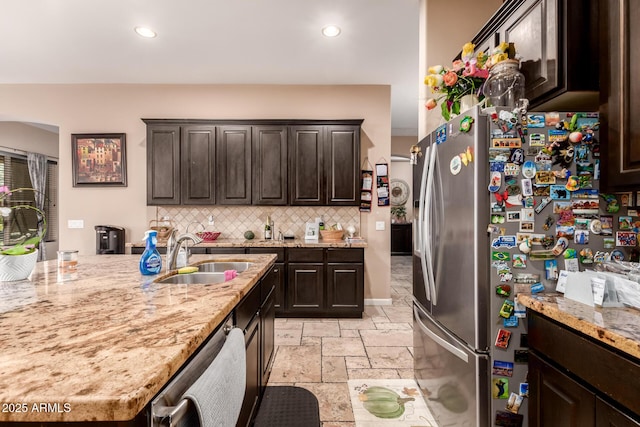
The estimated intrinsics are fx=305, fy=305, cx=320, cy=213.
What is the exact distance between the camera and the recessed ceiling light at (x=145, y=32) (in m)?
3.05

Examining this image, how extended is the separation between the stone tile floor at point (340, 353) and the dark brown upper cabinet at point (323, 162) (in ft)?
5.02

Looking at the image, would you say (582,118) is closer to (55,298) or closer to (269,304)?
(269,304)

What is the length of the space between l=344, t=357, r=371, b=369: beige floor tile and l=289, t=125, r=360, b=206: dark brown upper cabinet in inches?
76.4

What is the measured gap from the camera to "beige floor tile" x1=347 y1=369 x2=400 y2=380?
2.48m

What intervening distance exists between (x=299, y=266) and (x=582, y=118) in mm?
3007

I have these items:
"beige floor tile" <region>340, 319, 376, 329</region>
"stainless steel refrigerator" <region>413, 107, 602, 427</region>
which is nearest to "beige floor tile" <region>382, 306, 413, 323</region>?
"beige floor tile" <region>340, 319, 376, 329</region>

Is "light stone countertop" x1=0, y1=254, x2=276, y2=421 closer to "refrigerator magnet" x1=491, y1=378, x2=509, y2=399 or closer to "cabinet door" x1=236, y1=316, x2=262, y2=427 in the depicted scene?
"cabinet door" x1=236, y1=316, x2=262, y2=427

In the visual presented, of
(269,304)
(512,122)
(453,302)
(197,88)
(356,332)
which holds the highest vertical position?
(197,88)

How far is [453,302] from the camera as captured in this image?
1.66 m

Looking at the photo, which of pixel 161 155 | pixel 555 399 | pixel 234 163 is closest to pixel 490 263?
pixel 555 399

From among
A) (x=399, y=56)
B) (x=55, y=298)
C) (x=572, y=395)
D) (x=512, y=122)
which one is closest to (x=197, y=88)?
(x=399, y=56)

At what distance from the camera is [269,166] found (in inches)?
160

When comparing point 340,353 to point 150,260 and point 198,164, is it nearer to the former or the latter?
point 150,260

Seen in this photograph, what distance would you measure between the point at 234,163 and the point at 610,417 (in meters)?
3.96
